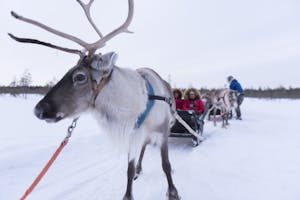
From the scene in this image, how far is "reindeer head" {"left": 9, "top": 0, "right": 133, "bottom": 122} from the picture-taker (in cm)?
217

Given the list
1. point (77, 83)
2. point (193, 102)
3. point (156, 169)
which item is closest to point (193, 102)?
point (193, 102)

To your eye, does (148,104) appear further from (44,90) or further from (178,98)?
(44,90)

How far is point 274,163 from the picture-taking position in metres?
3.82

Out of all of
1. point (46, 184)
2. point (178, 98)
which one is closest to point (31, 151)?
point (46, 184)

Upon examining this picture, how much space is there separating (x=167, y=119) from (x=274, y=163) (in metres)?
1.92

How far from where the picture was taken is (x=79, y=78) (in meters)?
2.29

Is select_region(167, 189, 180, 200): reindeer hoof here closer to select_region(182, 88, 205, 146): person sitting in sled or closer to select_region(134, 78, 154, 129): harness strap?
select_region(134, 78, 154, 129): harness strap

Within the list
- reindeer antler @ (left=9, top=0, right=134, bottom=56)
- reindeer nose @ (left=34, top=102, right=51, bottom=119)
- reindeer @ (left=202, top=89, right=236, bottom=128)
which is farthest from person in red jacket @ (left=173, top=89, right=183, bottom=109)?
reindeer nose @ (left=34, top=102, right=51, bottom=119)

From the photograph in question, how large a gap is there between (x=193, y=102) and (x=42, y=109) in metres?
4.81

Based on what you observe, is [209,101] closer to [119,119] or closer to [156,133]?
[156,133]

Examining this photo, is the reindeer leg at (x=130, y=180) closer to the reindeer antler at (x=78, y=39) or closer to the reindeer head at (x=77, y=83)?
the reindeer head at (x=77, y=83)

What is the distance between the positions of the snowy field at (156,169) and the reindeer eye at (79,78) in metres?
0.74

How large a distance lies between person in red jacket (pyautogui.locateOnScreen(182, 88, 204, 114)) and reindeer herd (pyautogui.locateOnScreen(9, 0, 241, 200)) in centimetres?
352

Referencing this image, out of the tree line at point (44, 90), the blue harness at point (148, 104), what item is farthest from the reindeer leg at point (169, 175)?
the tree line at point (44, 90)
